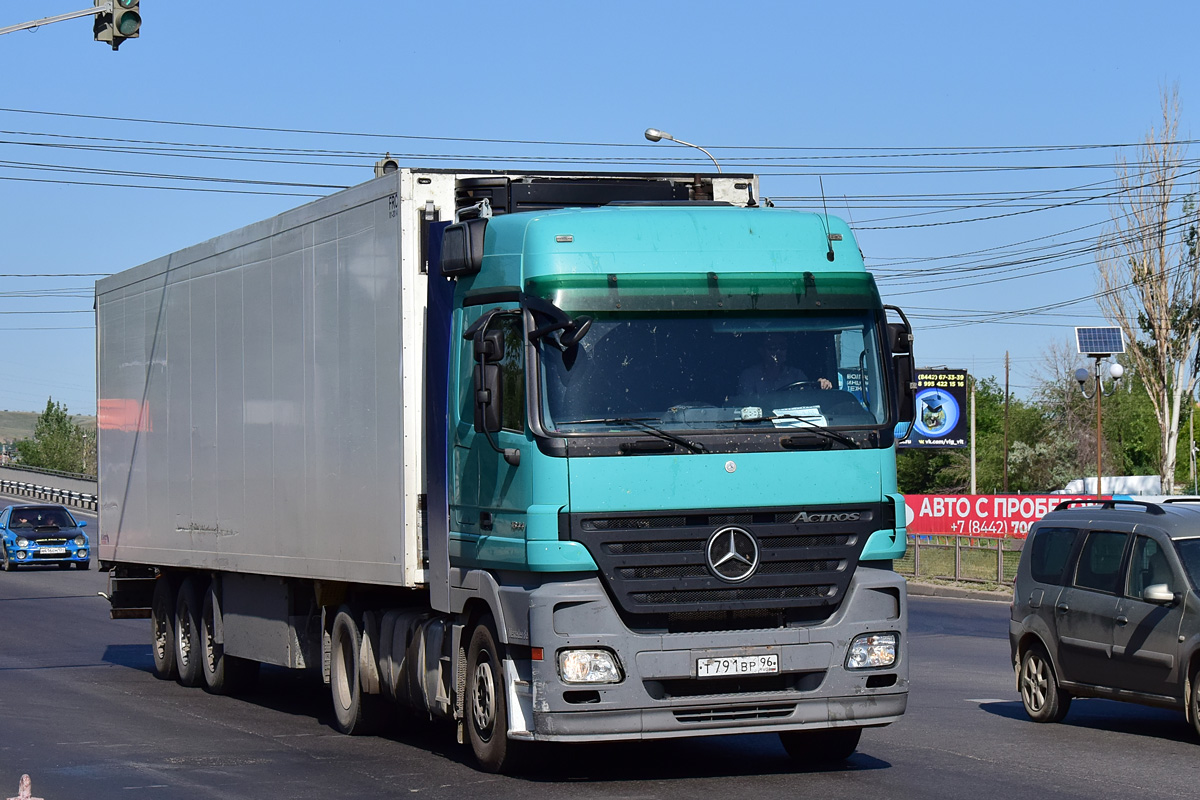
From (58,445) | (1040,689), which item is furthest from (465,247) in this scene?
(58,445)

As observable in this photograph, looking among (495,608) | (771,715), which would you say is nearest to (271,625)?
(495,608)

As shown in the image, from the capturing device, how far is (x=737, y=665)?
9156 mm

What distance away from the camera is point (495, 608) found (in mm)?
9430

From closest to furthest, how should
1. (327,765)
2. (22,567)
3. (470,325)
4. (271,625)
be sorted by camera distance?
(470,325) < (327,765) < (271,625) < (22,567)

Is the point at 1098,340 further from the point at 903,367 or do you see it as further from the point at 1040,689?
the point at 903,367

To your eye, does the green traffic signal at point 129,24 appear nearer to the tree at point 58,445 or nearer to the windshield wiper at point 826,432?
the windshield wiper at point 826,432

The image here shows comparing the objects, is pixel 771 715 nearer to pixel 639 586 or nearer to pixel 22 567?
pixel 639 586

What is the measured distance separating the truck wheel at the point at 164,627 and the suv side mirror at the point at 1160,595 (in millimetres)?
9778

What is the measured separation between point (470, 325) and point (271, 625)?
16.4ft

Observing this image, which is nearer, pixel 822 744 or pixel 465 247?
pixel 465 247

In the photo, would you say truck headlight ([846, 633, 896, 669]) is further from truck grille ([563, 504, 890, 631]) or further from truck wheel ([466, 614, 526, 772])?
truck wheel ([466, 614, 526, 772])

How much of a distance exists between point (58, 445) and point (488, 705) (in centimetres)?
15781

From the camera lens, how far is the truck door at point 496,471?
917 cm

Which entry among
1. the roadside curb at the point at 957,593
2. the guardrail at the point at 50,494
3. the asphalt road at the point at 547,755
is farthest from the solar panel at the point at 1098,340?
the guardrail at the point at 50,494
